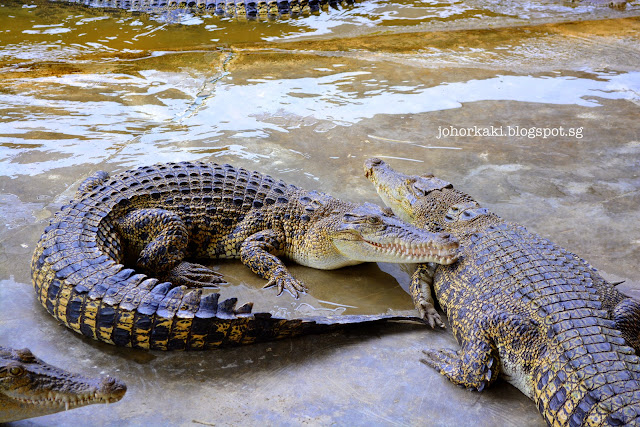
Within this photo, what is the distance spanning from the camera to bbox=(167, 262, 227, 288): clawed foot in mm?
3861

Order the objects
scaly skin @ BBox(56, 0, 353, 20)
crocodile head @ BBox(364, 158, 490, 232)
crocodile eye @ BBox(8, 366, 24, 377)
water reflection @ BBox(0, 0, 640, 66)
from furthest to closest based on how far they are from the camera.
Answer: scaly skin @ BBox(56, 0, 353, 20)
water reflection @ BBox(0, 0, 640, 66)
crocodile head @ BBox(364, 158, 490, 232)
crocodile eye @ BBox(8, 366, 24, 377)

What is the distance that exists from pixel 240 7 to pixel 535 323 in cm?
872

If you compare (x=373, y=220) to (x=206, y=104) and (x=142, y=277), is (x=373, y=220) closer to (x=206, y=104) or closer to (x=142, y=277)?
(x=142, y=277)

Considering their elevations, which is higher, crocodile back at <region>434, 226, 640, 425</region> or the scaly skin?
the scaly skin

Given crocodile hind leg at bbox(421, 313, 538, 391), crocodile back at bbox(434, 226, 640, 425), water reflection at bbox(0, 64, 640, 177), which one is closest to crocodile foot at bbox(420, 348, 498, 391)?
crocodile hind leg at bbox(421, 313, 538, 391)

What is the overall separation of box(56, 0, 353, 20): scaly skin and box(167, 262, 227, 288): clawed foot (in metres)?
7.16

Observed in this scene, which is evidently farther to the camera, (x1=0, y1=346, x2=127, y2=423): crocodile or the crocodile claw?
the crocodile claw

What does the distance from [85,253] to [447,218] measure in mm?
2404

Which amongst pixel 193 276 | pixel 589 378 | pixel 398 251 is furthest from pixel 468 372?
pixel 193 276

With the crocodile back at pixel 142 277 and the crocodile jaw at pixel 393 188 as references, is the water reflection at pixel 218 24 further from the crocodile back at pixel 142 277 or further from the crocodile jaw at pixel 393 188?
the crocodile back at pixel 142 277

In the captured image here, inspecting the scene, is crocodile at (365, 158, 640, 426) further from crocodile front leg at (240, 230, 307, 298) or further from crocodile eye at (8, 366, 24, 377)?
crocodile eye at (8, 366, 24, 377)

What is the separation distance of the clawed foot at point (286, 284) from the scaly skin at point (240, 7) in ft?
23.9

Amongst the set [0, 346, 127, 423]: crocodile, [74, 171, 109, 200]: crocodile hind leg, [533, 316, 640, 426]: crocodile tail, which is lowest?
[533, 316, 640, 426]: crocodile tail

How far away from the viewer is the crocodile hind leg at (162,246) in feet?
12.7
